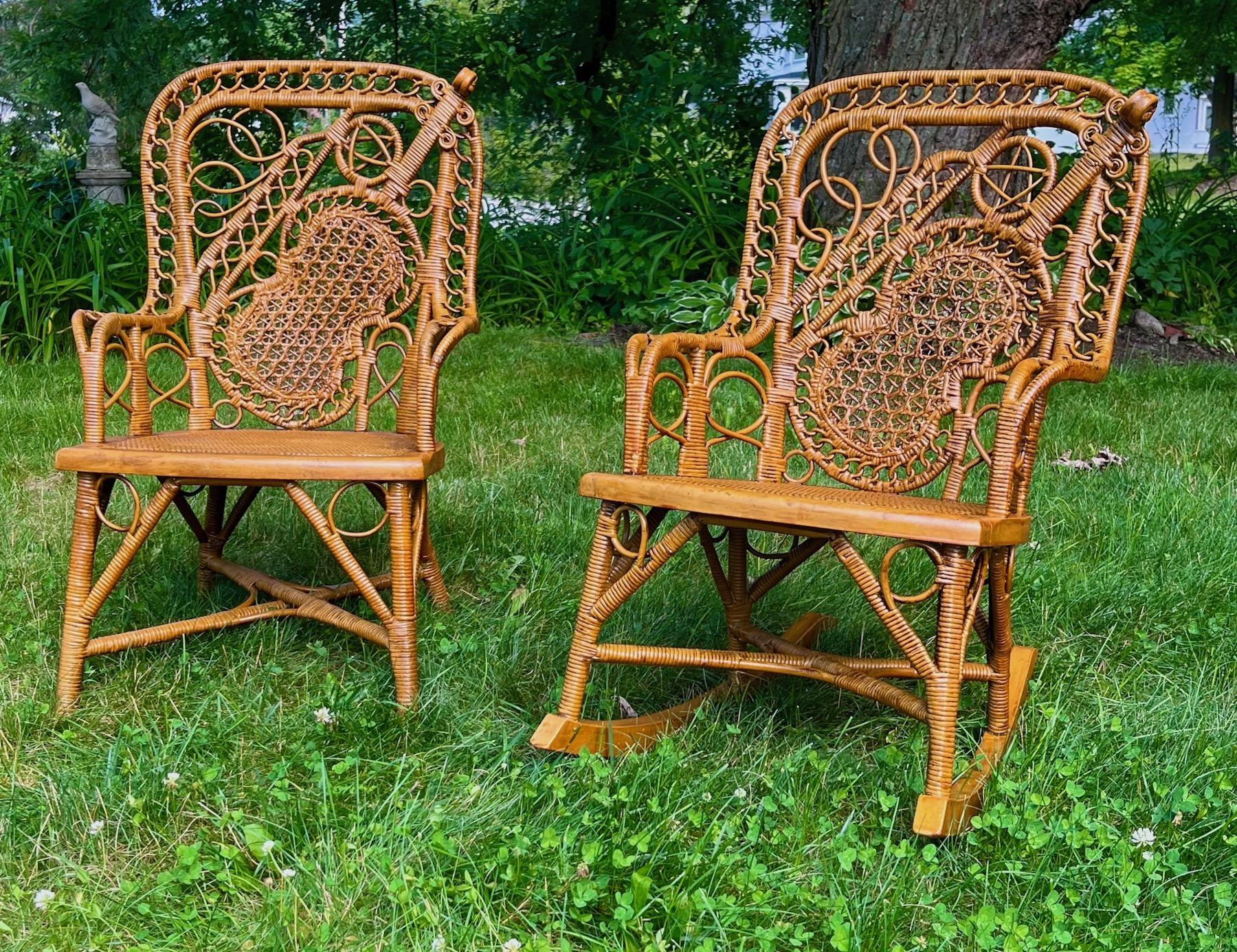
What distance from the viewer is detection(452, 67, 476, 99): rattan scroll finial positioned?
3182 millimetres

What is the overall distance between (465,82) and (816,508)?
1.58 m

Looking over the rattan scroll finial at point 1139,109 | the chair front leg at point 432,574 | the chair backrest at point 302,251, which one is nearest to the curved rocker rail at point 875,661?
the chair front leg at point 432,574

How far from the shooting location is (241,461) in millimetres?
2623

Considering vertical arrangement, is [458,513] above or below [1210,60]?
below

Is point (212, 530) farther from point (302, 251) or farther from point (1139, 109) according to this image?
point (1139, 109)

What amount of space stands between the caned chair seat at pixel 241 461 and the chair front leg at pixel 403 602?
7 cm

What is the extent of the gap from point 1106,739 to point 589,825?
1.07m

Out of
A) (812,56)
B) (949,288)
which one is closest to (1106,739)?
(949,288)

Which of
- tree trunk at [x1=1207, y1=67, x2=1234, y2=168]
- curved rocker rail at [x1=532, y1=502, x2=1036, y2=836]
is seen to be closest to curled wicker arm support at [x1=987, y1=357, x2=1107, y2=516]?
curved rocker rail at [x1=532, y1=502, x2=1036, y2=836]

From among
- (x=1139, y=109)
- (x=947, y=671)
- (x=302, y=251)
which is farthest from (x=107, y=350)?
(x=1139, y=109)

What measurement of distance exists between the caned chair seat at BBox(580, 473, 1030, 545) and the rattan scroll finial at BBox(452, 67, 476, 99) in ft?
4.01

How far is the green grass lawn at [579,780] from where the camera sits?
2.03 metres

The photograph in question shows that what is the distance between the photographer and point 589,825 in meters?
2.21

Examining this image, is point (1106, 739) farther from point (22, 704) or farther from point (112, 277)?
point (112, 277)
